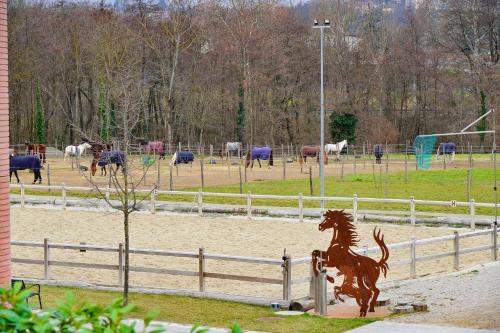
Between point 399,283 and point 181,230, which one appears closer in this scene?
point 399,283

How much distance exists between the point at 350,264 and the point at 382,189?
28.8 metres

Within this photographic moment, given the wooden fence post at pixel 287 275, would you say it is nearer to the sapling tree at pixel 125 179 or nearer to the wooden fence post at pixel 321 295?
the wooden fence post at pixel 321 295

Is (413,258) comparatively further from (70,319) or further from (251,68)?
(251,68)

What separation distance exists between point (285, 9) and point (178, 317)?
77.6 metres

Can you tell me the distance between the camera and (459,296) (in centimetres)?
1825

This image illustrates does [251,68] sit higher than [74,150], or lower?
higher

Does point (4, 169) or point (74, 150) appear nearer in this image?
point (4, 169)

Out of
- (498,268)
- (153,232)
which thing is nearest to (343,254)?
(498,268)

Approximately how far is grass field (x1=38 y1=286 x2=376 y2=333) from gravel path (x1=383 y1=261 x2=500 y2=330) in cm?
138

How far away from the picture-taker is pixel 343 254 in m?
17.2

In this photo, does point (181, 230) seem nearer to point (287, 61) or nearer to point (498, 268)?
point (498, 268)

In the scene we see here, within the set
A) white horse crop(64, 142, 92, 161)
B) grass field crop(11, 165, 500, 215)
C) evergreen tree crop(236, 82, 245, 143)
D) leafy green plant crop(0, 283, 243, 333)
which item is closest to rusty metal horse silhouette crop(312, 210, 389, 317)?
leafy green plant crop(0, 283, 243, 333)

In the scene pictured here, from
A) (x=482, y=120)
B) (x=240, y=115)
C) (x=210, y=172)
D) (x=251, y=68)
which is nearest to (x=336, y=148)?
(x=240, y=115)

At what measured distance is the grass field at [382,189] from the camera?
132 feet
